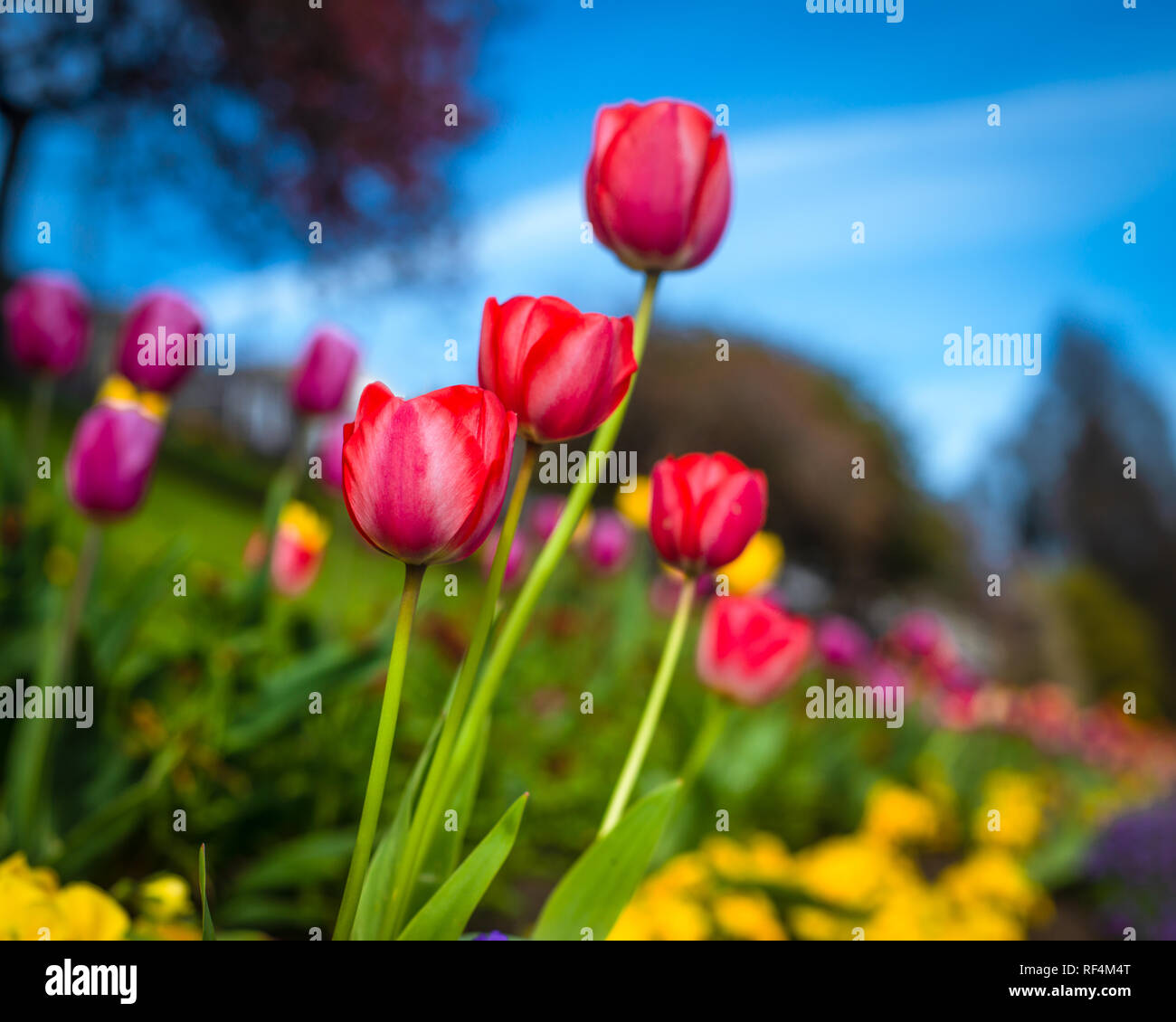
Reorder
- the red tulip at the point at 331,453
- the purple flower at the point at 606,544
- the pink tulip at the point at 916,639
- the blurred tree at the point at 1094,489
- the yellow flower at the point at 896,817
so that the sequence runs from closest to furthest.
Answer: the red tulip at the point at 331,453, the purple flower at the point at 606,544, the yellow flower at the point at 896,817, the pink tulip at the point at 916,639, the blurred tree at the point at 1094,489

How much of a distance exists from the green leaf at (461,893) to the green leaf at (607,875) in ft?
0.23

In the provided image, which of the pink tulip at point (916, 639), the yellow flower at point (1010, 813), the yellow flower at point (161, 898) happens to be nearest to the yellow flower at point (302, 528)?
the yellow flower at point (161, 898)

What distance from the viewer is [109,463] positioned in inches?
33.2

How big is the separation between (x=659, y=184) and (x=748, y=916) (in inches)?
40.1

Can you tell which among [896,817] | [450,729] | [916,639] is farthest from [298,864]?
[916,639]

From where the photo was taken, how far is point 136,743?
108 centimetres

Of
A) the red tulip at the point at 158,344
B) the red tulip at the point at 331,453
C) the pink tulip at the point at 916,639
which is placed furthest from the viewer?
the pink tulip at the point at 916,639

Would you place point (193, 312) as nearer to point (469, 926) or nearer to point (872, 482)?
point (469, 926)

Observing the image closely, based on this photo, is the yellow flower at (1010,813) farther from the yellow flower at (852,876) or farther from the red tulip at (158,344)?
the red tulip at (158,344)

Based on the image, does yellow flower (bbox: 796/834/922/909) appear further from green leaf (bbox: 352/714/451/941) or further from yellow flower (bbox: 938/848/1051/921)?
green leaf (bbox: 352/714/451/941)

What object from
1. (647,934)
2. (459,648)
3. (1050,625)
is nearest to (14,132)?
(459,648)

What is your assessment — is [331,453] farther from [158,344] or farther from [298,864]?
[298,864]

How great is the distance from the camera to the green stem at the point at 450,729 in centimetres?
47
